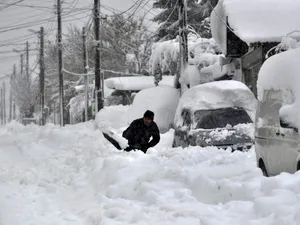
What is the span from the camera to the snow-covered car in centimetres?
1103

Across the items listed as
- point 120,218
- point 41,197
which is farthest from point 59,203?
point 120,218

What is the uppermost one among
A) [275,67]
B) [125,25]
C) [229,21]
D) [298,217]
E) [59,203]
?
[125,25]

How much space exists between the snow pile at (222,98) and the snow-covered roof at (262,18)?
3.88 metres

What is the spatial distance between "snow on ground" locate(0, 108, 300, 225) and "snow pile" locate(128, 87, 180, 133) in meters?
8.03

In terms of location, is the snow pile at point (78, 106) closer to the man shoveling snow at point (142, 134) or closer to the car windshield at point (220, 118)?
the car windshield at point (220, 118)

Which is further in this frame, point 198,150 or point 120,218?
point 198,150

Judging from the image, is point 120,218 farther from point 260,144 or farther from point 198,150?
point 198,150

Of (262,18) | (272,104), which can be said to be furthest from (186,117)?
(262,18)

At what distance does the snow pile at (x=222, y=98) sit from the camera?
12289 mm

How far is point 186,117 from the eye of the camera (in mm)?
12695

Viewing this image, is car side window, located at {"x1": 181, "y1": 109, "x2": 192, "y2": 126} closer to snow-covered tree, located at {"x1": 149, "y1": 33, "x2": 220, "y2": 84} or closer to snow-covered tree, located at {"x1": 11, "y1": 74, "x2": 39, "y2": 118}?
snow-covered tree, located at {"x1": 149, "y1": 33, "x2": 220, "y2": 84}

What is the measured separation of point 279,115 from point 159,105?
13.5 meters

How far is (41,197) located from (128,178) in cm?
136

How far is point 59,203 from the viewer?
23.5 feet
